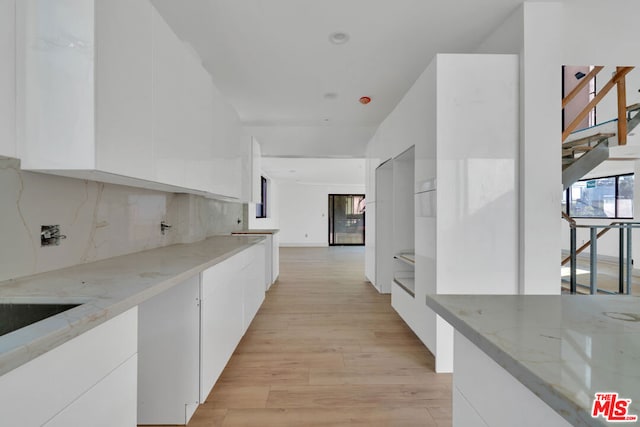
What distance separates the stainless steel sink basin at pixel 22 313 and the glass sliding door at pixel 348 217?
10.9 m

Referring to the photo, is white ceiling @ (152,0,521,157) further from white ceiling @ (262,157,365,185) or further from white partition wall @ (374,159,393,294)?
white ceiling @ (262,157,365,185)

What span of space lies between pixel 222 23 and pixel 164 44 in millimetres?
1001

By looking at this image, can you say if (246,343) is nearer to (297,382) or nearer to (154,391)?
(297,382)

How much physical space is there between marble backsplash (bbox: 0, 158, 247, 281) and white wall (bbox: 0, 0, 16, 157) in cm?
20

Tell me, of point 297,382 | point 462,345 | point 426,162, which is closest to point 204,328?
point 297,382

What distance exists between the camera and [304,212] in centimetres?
1173

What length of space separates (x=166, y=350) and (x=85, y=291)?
705 millimetres

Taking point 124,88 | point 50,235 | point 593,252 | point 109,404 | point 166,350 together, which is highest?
point 124,88

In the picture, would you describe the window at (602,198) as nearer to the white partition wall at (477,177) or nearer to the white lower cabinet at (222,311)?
the white partition wall at (477,177)

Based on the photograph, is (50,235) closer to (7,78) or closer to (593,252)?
(7,78)

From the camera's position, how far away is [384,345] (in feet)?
8.58
